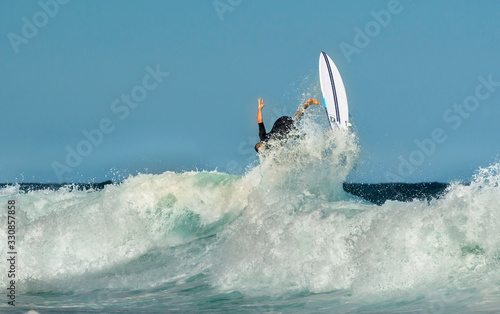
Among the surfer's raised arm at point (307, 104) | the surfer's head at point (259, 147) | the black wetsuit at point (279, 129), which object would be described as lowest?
the surfer's head at point (259, 147)

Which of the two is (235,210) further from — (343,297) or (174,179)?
(343,297)

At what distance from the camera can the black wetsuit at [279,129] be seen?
10.5 metres

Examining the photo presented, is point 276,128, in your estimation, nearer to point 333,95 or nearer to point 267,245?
point 333,95

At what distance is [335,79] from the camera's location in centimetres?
1126

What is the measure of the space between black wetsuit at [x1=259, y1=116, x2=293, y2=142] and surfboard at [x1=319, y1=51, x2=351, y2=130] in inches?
39.9

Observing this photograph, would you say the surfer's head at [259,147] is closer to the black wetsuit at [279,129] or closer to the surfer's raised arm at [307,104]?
the black wetsuit at [279,129]

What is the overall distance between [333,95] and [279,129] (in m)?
1.55

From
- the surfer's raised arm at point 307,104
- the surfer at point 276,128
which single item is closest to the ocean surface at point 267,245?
the surfer at point 276,128

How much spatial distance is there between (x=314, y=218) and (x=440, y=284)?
6.70 feet

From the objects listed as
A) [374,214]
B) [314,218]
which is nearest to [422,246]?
[374,214]

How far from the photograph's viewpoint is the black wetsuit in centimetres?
1052

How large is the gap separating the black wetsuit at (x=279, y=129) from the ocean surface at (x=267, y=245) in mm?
296

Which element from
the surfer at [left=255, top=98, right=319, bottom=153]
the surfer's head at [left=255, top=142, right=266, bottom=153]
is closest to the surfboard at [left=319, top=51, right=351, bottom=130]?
the surfer at [left=255, top=98, right=319, bottom=153]

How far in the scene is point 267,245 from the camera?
7223mm
